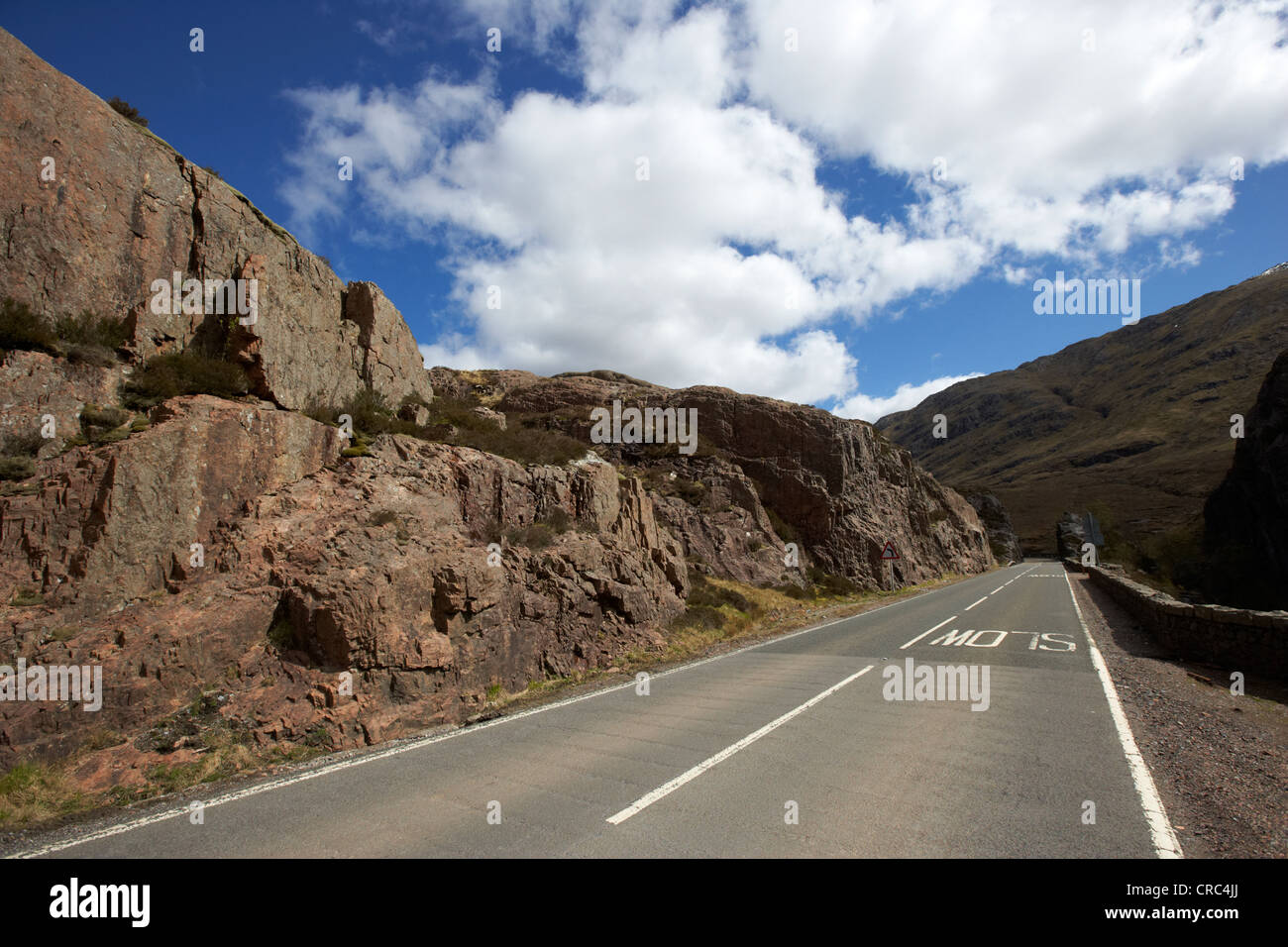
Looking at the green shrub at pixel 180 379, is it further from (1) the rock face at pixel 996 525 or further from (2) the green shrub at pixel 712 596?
(1) the rock face at pixel 996 525

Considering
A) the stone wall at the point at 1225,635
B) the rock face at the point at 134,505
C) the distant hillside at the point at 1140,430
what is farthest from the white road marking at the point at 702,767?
the distant hillside at the point at 1140,430

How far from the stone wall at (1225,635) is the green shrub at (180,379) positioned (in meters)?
17.2

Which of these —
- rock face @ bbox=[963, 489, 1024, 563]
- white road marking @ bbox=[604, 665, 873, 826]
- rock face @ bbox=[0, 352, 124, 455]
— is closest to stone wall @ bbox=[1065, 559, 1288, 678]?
white road marking @ bbox=[604, 665, 873, 826]

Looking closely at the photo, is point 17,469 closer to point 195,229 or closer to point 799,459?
point 195,229

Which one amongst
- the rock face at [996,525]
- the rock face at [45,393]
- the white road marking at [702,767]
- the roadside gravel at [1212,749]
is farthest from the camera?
the rock face at [996,525]

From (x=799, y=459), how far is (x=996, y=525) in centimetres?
6429

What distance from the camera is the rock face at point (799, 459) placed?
103 ft

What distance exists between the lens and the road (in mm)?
4402

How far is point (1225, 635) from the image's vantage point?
11164 mm

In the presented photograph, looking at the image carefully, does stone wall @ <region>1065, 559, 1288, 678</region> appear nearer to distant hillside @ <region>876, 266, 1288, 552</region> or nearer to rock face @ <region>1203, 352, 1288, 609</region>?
rock face @ <region>1203, 352, 1288, 609</region>

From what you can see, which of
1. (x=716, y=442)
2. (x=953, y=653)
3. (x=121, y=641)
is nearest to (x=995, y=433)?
(x=716, y=442)

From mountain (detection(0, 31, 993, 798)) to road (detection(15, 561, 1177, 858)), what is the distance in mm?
1685

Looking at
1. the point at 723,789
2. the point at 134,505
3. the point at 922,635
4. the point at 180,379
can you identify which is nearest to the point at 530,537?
the point at 180,379
